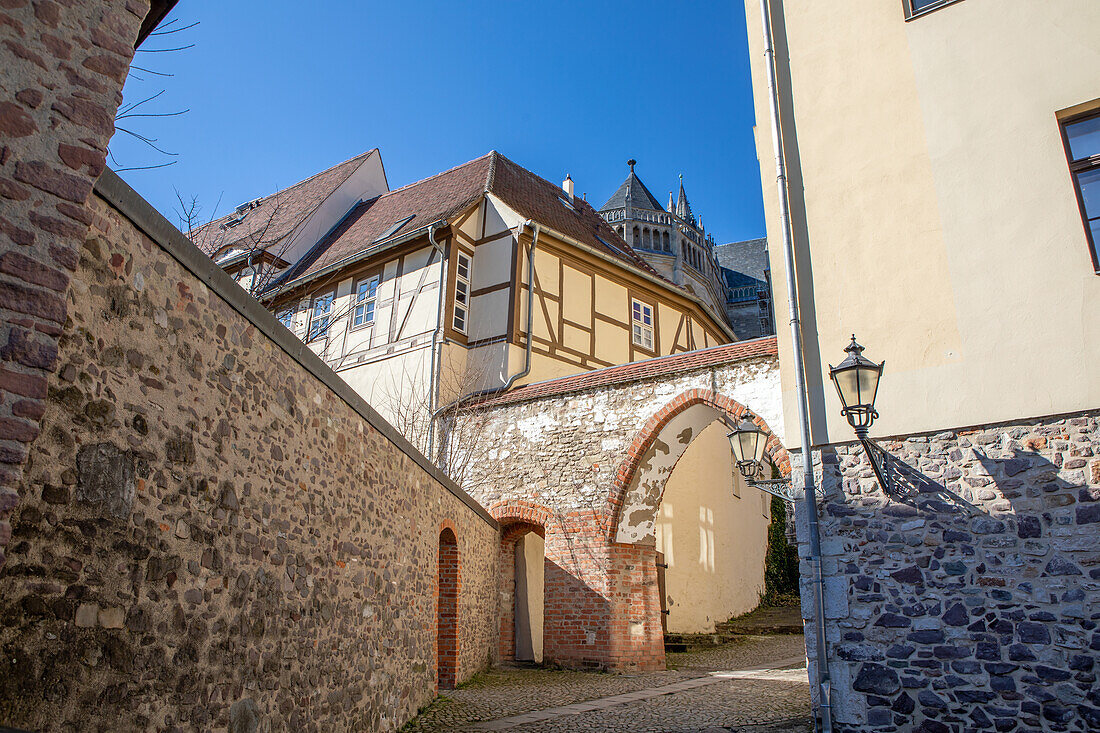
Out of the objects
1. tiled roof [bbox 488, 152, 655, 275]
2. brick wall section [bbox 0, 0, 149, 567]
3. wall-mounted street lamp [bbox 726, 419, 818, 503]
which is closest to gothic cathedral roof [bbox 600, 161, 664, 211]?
tiled roof [bbox 488, 152, 655, 275]

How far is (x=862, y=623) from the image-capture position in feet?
20.5

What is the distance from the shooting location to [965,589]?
5957 mm

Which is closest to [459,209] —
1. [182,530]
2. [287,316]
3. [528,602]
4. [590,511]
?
[287,316]

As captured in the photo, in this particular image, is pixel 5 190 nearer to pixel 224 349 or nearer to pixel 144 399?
pixel 144 399

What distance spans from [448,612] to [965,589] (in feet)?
17.7

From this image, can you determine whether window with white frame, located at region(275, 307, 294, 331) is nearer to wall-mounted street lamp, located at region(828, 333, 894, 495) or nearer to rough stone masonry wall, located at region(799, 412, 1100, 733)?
rough stone masonry wall, located at region(799, 412, 1100, 733)

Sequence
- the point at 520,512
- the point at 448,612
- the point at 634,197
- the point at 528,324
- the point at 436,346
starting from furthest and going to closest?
1. the point at 634,197
2. the point at 528,324
3. the point at 436,346
4. the point at 520,512
5. the point at 448,612

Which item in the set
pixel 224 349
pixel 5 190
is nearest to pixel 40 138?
pixel 5 190

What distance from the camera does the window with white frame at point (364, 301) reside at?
1520 centimetres

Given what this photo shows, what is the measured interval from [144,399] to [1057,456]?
6193 mm

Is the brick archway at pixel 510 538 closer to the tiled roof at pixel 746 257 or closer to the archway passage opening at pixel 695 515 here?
the archway passage opening at pixel 695 515

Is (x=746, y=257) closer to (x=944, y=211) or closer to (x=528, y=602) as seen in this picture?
(x=528, y=602)

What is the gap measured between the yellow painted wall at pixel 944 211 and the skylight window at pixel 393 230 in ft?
31.2

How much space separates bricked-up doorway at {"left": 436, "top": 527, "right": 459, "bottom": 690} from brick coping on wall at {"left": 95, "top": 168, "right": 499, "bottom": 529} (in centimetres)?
322
